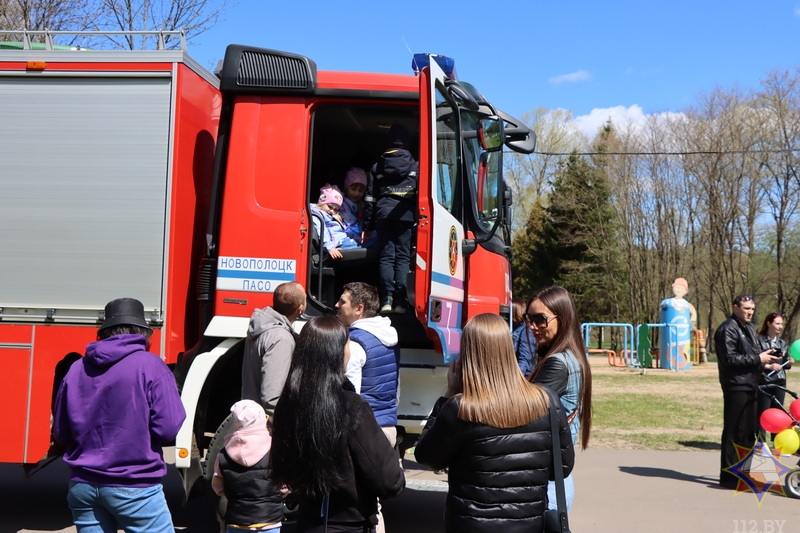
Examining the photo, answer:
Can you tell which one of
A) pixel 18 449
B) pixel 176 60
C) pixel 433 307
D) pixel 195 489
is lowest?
pixel 195 489

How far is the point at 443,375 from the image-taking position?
20.2 ft

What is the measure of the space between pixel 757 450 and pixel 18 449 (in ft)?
23.5

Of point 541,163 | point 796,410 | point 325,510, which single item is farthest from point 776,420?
point 541,163

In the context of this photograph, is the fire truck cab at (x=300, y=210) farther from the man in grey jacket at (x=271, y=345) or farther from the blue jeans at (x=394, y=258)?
the man in grey jacket at (x=271, y=345)

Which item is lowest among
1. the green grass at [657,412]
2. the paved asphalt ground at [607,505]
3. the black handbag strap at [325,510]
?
the paved asphalt ground at [607,505]

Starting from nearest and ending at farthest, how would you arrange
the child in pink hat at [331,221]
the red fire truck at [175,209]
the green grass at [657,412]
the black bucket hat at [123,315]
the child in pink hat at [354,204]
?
the black bucket hat at [123,315], the red fire truck at [175,209], the child in pink hat at [331,221], the child in pink hat at [354,204], the green grass at [657,412]

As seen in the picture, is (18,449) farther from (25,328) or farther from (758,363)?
(758,363)

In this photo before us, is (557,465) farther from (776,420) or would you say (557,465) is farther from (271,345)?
(776,420)

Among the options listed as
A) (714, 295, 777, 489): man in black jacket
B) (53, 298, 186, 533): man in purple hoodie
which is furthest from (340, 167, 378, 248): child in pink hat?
(714, 295, 777, 489): man in black jacket

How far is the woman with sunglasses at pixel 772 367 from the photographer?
8.95m

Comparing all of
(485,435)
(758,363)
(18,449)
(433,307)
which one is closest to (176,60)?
(433,307)

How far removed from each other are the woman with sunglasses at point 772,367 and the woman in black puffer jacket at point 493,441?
6.40 metres

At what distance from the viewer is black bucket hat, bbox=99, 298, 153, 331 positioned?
4.08m

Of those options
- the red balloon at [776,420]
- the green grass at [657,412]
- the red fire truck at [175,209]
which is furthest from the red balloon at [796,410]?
the red fire truck at [175,209]
